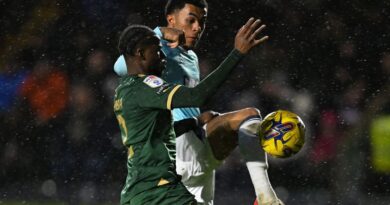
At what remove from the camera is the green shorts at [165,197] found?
11.2 ft

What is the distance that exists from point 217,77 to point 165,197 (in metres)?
0.62

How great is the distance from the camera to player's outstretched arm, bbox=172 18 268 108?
329 cm

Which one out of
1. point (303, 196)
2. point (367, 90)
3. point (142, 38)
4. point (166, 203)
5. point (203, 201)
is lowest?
point (303, 196)

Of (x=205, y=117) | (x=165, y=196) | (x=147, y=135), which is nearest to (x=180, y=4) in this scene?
(x=205, y=117)

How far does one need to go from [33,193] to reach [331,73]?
12.2ft

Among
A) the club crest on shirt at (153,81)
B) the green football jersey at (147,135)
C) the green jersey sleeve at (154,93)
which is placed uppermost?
the club crest on shirt at (153,81)

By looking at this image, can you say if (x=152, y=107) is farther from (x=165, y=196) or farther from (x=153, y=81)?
(x=165, y=196)

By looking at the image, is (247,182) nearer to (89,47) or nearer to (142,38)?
(89,47)

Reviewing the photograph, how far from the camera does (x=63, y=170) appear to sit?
866 cm

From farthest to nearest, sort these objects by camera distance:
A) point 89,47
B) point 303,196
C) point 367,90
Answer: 1. point 89,47
2. point 367,90
3. point 303,196

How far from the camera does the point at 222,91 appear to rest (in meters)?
8.66

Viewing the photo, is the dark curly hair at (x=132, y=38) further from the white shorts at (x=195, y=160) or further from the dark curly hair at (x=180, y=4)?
the dark curly hair at (x=180, y=4)

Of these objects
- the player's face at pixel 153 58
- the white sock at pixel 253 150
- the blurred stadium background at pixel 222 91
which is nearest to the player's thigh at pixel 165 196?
the player's face at pixel 153 58

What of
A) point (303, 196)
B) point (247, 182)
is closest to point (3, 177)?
point (247, 182)
